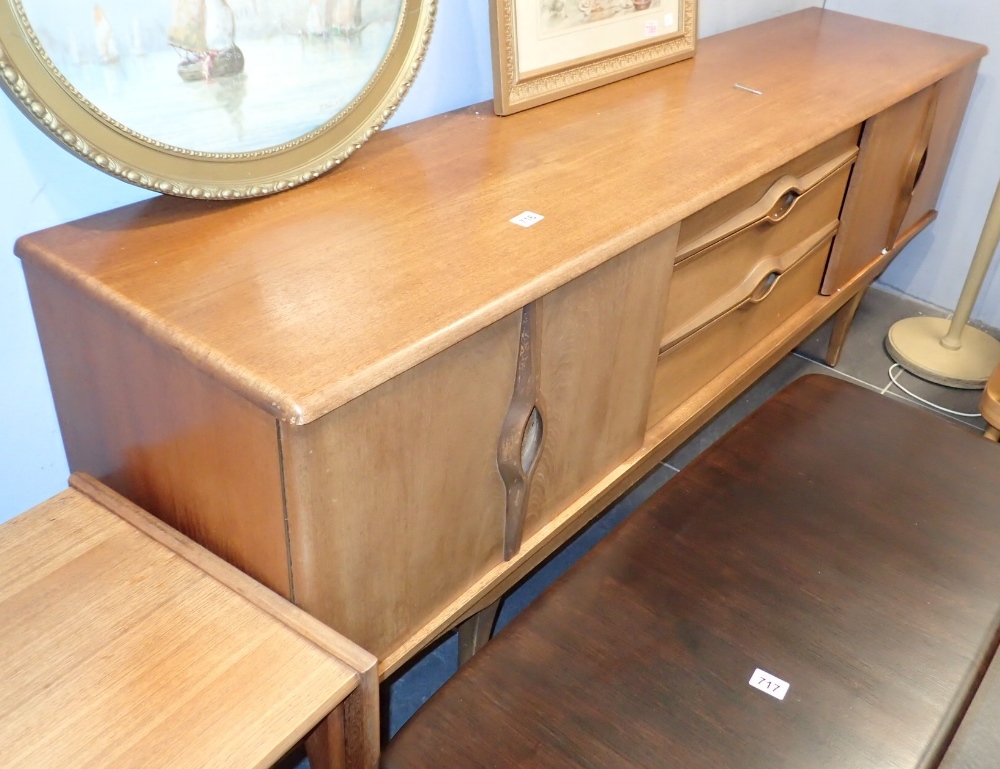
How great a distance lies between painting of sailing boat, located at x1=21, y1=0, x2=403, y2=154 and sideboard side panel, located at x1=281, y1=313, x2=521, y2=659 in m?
0.36

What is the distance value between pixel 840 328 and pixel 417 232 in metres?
1.44

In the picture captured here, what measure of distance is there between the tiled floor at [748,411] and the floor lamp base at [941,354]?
0.02 meters

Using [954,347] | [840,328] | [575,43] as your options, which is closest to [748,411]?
[840,328]

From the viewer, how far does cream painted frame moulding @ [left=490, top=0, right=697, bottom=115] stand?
49.6 inches

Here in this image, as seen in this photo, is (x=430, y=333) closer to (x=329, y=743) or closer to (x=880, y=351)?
(x=329, y=743)

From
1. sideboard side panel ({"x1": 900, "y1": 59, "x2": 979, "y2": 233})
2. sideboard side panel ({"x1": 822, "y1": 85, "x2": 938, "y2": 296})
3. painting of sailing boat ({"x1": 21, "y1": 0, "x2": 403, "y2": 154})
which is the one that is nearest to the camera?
painting of sailing boat ({"x1": 21, "y1": 0, "x2": 403, "y2": 154})

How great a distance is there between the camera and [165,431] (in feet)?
2.88

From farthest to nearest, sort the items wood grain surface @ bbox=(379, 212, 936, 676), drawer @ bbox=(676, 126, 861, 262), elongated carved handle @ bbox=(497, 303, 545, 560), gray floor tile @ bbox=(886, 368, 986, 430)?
gray floor tile @ bbox=(886, 368, 986, 430), drawer @ bbox=(676, 126, 861, 262), wood grain surface @ bbox=(379, 212, 936, 676), elongated carved handle @ bbox=(497, 303, 545, 560)

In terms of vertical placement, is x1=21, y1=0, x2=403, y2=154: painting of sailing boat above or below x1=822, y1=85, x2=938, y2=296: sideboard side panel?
above

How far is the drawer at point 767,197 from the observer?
1186 mm

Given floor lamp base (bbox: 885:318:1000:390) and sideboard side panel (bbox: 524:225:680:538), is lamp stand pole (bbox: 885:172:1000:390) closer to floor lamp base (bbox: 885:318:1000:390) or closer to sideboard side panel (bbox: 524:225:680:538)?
floor lamp base (bbox: 885:318:1000:390)

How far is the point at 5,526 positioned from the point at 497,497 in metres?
0.50

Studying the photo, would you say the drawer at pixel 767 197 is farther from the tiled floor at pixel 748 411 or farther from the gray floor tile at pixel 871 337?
the gray floor tile at pixel 871 337

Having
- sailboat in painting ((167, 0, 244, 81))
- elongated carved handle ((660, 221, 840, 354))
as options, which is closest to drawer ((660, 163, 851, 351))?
elongated carved handle ((660, 221, 840, 354))
